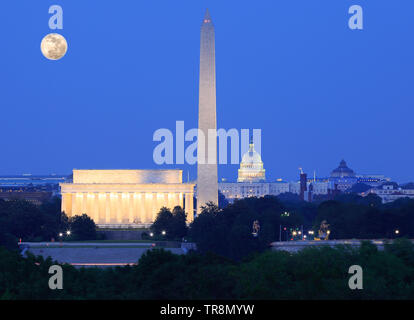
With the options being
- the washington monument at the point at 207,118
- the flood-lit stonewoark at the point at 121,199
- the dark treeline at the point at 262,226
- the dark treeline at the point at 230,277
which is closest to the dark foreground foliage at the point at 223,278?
the dark treeline at the point at 230,277

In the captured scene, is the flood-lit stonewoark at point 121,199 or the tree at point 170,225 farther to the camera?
the flood-lit stonewoark at point 121,199

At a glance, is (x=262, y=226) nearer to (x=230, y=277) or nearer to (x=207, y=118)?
(x=207, y=118)

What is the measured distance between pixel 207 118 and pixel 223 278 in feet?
156

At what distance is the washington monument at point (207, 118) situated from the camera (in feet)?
308

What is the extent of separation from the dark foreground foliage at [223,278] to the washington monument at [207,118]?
38.4m

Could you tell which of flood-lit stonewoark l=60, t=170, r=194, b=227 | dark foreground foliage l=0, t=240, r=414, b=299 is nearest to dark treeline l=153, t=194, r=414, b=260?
flood-lit stonewoark l=60, t=170, r=194, b=227

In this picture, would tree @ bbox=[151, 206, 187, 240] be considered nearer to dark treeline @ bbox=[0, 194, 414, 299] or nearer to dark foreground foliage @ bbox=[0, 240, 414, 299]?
dark treeline @ bbox=[0, 194, 414, 299]

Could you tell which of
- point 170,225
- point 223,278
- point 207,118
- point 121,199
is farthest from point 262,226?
point 223,278

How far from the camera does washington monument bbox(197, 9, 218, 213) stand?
93812 millimetres

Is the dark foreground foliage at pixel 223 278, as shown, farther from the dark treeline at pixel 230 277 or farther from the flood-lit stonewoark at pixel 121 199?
the flood-lit stonewoark at pixel 121 199

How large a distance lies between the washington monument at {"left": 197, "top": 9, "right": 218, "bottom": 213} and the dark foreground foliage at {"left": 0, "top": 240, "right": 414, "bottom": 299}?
3836cm

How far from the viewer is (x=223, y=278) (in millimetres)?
49469
